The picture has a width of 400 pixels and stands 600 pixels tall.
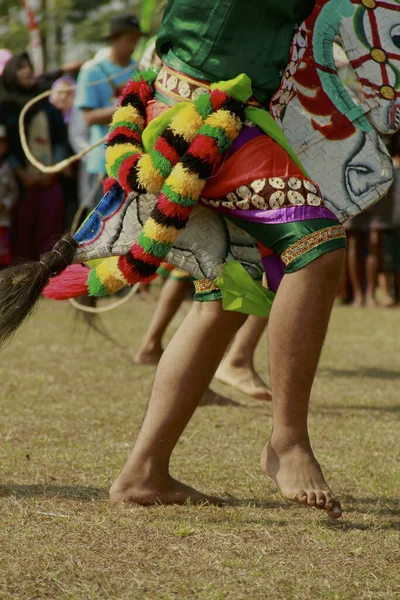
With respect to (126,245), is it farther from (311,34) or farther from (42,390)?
(42,390)

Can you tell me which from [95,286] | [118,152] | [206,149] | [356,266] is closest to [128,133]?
[118,152]

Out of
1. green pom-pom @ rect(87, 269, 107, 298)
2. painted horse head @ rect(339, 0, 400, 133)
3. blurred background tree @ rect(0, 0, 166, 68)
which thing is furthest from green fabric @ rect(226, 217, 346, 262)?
blurred background tree @ rect(0, 0, 166, 68)

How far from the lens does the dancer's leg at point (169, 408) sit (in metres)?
2.81

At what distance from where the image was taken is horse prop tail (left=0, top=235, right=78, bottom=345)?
8.84ft

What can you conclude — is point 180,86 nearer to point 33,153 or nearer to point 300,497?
point 300,497

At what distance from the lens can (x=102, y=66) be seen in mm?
7000

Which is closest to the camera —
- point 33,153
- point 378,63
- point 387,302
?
point 378,63

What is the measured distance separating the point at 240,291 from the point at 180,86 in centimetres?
59

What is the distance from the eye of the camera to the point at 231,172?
8.79ft

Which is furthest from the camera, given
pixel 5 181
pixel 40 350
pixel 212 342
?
pixel 5 181

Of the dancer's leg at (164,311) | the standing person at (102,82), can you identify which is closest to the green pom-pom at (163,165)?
the dancer's leg at (164,311)

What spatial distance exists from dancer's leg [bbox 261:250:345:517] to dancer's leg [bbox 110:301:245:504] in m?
0.21

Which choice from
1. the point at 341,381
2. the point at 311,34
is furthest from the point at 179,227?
the point at 341,381

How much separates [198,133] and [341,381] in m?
3.05
